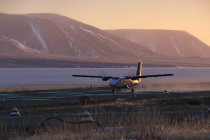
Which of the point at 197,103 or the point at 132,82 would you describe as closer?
the point at 197,103

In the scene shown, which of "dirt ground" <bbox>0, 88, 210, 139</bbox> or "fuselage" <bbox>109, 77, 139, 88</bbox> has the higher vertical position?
"fuselage" <bbox>109, 77, 139, 88</bbox>

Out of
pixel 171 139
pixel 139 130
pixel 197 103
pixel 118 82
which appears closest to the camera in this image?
pixel 171 139

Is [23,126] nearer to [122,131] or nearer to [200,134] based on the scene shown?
[122,131]

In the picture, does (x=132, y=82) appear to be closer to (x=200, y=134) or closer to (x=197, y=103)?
(x=197, y=103)

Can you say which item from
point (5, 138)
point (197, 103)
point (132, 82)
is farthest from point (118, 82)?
point (5, 138)

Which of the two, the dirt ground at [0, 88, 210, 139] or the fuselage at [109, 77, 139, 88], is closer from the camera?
the dirt ground at [0, 88, 210, 139]

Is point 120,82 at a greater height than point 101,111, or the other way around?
point 120,82

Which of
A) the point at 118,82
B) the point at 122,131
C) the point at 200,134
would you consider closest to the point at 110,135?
the point at 122,131

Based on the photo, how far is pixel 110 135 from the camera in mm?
12781

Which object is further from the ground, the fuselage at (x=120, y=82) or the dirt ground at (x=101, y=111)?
the fuselage at (x=120, y=82)

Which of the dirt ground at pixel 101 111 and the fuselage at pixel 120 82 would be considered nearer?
the dirt ground at pixel 101 111

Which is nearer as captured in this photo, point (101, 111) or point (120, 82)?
point (101, 111)

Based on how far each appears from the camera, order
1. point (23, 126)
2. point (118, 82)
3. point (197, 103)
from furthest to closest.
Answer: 1. point (118, 82)
2. point (197, 103)
3. point (23, 126)

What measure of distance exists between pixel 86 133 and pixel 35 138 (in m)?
1.94
